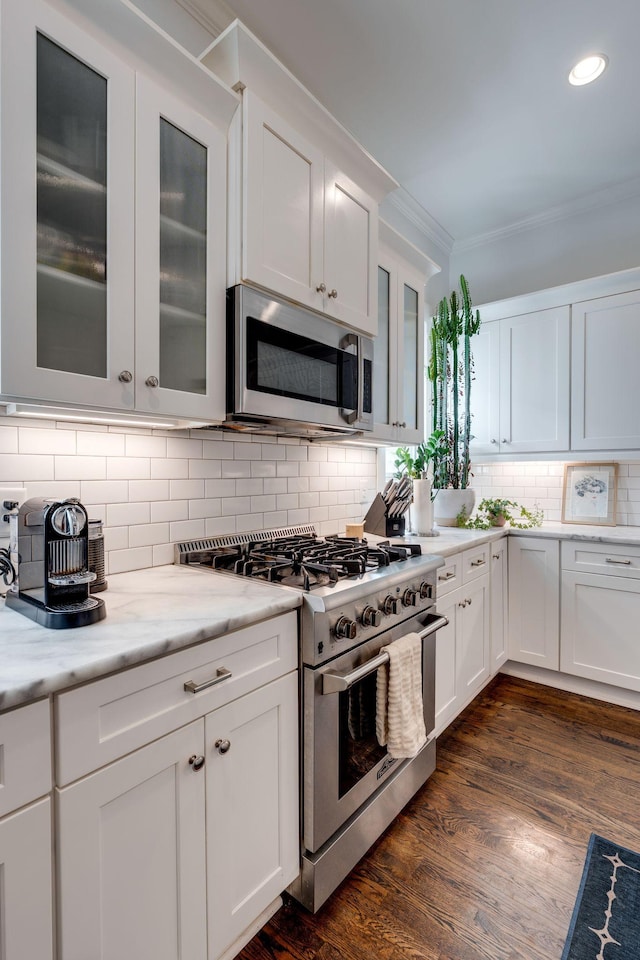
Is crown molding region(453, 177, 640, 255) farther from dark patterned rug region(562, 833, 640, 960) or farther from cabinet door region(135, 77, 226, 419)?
dark patterned rug region(562, 833, 640, 960)

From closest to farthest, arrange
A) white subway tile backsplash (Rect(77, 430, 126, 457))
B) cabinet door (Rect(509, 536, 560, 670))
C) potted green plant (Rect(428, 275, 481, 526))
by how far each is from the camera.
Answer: white subway tile backsplash (Rect(77, 430, 126, 457)), cabinet door (Rect(509, 536, 560, 670)), potted green plant (Rect(428, 275, 481, 526))

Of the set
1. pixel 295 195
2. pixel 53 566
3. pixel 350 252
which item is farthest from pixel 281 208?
pixel 53 566

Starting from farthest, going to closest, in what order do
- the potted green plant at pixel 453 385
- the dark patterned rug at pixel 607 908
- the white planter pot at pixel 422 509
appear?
1. the potted green plant at pixel 453 385
2. the white planter pot at pixel 422 509
3. the dark patterned rug at pixel 607 908

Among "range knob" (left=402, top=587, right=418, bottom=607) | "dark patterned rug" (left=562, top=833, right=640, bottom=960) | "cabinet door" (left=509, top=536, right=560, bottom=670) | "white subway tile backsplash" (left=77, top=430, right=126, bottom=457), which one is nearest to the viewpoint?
"dark patterned rug" (left=562, top=833, right=640, bottom=960)

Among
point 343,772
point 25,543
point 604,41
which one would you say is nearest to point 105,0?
point 25,543

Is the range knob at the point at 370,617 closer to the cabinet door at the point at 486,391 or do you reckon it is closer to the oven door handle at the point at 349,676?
the oven door handle at the point at 349,676

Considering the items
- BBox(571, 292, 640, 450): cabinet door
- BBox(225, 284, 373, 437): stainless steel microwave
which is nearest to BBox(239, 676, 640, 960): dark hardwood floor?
BBox(225, 284, 373, 437): stainless steel microwave

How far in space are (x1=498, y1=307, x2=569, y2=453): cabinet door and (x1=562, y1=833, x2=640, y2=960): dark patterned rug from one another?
2.12m

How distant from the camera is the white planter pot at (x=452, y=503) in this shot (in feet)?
10.1

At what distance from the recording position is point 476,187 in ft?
9.76

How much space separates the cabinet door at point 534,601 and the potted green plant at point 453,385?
21.3 inches

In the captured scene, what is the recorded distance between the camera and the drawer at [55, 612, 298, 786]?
2.75 ft

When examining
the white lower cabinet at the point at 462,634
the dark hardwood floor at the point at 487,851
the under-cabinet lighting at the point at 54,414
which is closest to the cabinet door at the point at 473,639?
the white lower cabinet at the point at 462,634

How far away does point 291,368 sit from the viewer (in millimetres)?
1638
